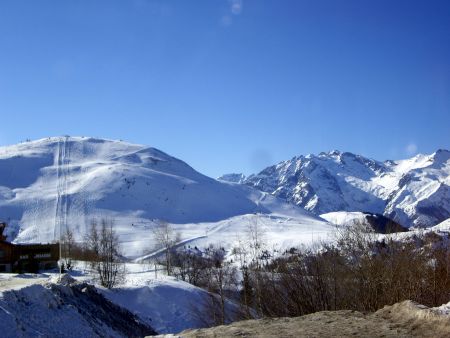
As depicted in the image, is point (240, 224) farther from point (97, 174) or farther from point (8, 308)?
point (8, 308)

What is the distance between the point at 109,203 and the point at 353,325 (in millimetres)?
160270

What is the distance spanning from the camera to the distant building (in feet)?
175

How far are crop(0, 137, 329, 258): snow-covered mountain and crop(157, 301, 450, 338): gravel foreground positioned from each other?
4480 inches

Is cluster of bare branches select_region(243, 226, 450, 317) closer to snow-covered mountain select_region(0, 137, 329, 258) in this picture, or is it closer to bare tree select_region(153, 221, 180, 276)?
bare tree select_region(153, 221, 180, 276)

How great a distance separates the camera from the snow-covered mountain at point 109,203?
142000 mm

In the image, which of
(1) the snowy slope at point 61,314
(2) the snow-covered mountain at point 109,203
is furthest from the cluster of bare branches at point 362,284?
(2) the snow-covered mountain at point 109,203

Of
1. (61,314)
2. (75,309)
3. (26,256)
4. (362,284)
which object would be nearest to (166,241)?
(26,256)

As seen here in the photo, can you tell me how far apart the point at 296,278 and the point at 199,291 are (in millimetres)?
33767

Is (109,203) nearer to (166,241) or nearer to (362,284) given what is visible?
(166,241)

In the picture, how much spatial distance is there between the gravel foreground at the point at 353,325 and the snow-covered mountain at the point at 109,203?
113803mm

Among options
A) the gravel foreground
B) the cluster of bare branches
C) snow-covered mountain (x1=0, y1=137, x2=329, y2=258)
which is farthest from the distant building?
snow-covered mountain (x1=0, y1=137, x2=329, y2=258)

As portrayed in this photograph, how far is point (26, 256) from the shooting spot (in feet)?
184

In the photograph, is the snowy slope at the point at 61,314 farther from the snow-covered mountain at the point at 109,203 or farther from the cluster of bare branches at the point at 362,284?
the snow-covered mountain at the point at 109,203

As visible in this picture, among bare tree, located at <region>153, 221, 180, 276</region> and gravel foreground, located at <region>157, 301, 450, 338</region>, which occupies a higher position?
bare tree, located at <region>153, 221, 180, 276</region>
